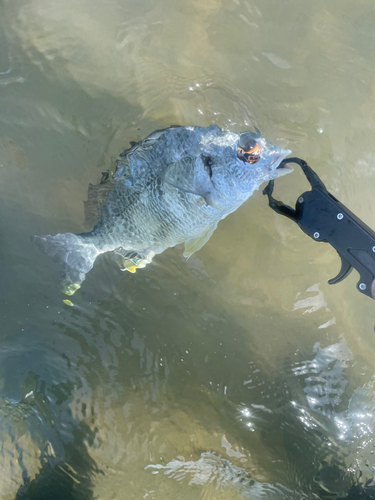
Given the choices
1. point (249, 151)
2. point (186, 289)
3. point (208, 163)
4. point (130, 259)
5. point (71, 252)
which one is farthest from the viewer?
point (186, 289)

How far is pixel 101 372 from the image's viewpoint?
3148mm

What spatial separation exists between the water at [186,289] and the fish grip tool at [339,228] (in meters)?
0.75

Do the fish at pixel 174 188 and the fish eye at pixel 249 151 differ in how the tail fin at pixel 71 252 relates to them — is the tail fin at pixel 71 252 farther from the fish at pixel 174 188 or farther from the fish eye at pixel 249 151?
the fish eye at pixel 249 151

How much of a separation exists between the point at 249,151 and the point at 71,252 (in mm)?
1471

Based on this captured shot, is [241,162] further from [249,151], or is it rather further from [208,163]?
[208,163]

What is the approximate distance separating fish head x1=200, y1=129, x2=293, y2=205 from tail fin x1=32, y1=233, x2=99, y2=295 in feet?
3.51

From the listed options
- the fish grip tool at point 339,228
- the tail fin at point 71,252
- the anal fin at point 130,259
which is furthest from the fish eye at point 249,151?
the tail fin at point 71,252

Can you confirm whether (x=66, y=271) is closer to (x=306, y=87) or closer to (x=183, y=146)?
(x=183, y=146)

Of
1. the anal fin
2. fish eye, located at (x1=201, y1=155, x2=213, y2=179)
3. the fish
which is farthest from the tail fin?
fish eye, located at (x1=201, y1=155, x2=213, y2=179)

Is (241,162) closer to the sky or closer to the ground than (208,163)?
closer to the sky

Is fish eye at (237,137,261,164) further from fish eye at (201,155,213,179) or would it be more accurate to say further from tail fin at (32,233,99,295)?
tail fin at (32,233,99,295)

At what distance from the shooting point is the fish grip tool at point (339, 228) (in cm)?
217

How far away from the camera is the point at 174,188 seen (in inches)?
86.9

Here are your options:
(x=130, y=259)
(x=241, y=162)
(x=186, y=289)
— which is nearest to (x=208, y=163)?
(x=241, y=162)
